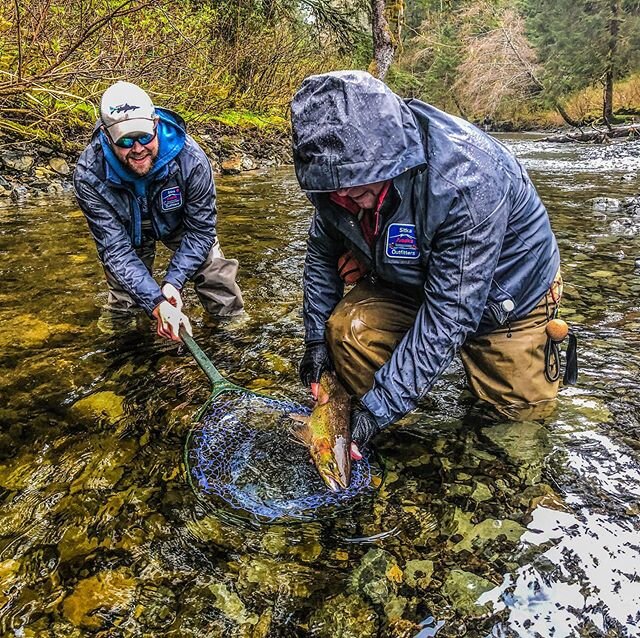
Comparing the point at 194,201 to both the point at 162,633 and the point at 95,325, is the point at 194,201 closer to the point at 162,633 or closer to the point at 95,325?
the point at 95,325

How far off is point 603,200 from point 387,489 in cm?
820

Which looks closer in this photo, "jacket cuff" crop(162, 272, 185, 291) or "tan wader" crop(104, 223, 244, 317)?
"jacket cuff" crop(162, 272, 185, 291)

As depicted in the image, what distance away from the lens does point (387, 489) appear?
266 centimetres

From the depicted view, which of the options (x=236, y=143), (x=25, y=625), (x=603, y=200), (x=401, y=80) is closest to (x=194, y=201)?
(x=25, y=625)

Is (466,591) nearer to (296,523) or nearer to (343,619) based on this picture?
(343,619)

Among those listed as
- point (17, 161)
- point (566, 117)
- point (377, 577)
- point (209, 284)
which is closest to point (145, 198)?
point (209, 284)

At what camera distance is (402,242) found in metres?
2.49

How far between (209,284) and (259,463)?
2225 mm

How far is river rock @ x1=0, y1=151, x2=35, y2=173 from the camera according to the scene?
9805mm

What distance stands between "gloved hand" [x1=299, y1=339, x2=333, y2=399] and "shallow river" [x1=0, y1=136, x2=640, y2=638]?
1.55 ft

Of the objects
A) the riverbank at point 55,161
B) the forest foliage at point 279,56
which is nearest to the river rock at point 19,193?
the riverbank at point 55,161

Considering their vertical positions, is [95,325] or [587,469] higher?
[95,325]

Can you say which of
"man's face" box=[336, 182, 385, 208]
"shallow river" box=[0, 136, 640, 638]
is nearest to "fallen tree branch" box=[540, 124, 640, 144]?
"shallow river" box=[0, 136, 640, 638]

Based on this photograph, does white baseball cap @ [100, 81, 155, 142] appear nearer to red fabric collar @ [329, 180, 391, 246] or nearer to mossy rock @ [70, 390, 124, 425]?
mossy rock @ [70, 390, 124, 425]
